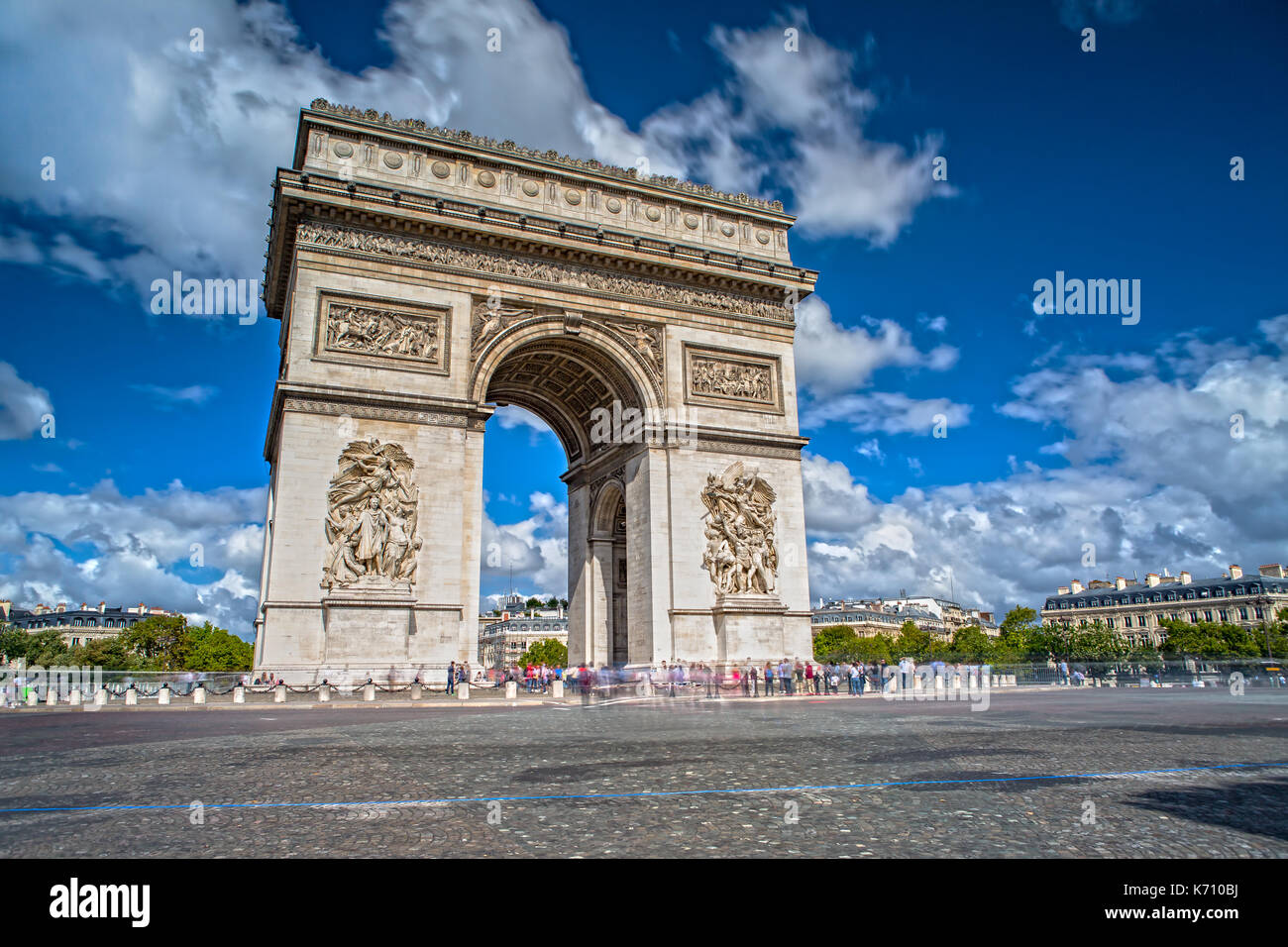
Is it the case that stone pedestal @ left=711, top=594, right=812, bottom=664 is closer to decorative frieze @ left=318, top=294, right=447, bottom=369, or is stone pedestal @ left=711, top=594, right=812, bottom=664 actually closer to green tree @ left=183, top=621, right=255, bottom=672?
decorative frieze @ left=318, top=294, right=447, bottom=369

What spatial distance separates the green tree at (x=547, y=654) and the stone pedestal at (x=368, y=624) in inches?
3066

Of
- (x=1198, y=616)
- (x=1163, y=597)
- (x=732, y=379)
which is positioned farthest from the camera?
(x=1163, y=597)

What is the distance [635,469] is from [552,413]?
268 inches

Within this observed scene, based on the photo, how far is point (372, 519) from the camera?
23391 millimetres

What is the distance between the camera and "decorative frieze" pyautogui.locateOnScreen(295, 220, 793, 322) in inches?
979

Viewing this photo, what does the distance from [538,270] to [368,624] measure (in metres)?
11.8

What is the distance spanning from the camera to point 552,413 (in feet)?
113

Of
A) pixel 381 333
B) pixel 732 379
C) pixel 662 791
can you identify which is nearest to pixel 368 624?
pixel 381 333

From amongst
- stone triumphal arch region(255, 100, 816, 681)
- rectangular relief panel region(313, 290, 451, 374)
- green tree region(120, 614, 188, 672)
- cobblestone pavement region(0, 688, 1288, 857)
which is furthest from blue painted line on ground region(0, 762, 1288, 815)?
green tree region(120, 614, 188, 672)

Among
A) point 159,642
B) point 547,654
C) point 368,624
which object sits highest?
point 368,624

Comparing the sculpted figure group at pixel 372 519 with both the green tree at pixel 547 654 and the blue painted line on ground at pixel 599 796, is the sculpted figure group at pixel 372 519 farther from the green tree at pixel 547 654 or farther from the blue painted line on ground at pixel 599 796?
the green tree at pixel 547 654

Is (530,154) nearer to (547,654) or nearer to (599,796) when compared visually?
(599,796)

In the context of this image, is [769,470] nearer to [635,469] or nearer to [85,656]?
[635,469]
